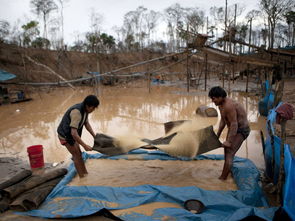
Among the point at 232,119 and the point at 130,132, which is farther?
the point at 130,132

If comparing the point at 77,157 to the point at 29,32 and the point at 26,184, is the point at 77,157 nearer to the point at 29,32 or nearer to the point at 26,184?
the point at 26,184

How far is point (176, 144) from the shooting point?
3.94 meters

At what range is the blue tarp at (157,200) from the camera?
9.21ft

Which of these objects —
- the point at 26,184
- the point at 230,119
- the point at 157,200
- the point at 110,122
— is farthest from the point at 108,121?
the point at 230,119

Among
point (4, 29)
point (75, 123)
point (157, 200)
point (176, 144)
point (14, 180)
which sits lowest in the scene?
point (157, 200)

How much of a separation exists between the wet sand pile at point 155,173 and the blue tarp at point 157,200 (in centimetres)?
31

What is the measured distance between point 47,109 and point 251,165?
1046 cm

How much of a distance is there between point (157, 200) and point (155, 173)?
3.20 feet

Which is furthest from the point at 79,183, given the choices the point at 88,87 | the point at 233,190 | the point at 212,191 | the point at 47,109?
the point at 88,87

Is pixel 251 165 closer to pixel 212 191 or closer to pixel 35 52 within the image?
pixel 212 191

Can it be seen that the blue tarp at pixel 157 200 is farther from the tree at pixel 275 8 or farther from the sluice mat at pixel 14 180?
the tree at pixel 275 8

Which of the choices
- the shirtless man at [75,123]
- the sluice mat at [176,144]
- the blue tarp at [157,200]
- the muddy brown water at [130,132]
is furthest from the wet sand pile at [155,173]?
the shirtless man at [75,123]

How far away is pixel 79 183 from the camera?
12.6ft

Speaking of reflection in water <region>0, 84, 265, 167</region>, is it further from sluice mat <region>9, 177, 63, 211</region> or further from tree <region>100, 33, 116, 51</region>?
tree <region>100, 33, 116, 51</region>
